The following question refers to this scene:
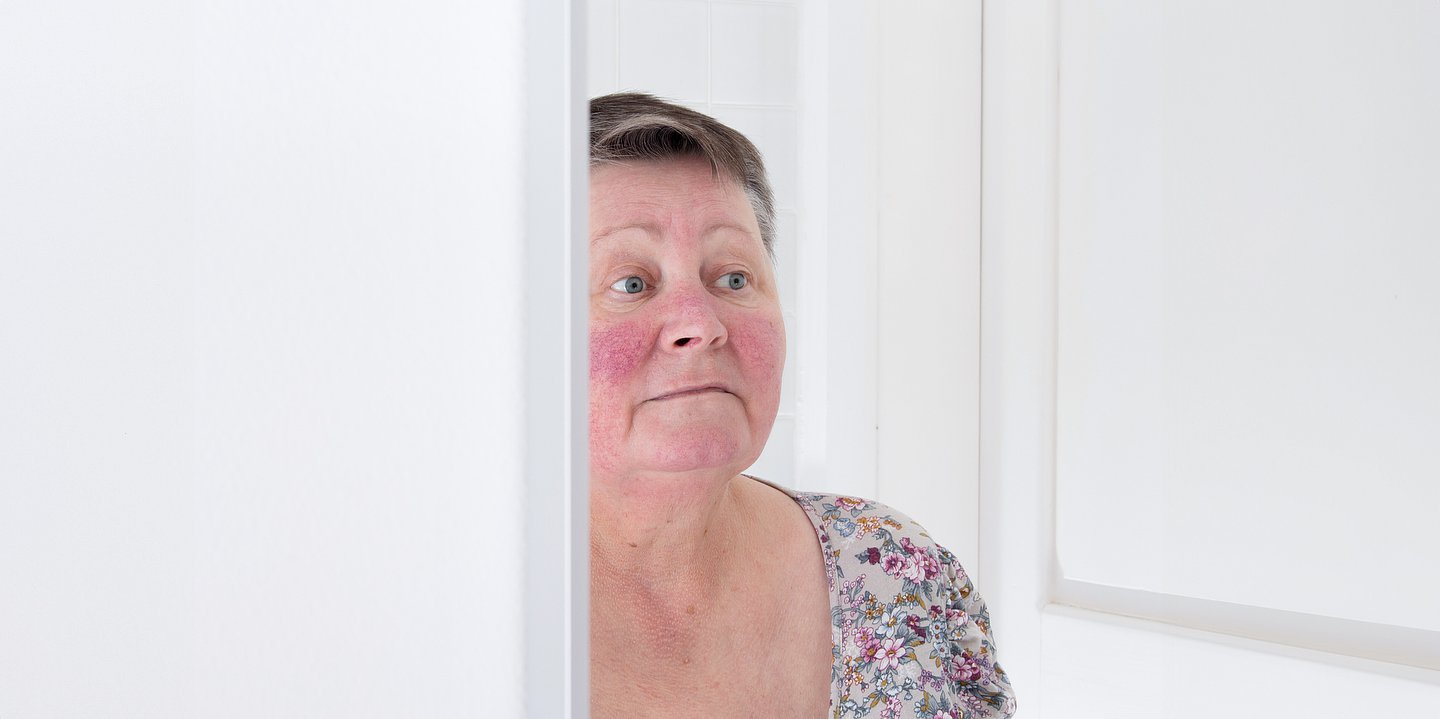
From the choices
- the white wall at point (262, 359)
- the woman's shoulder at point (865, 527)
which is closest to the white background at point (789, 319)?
the white wall at point (262, 359)

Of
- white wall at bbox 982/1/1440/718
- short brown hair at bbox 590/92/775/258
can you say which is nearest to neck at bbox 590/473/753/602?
short brown hair at bbox 590/92/775/258

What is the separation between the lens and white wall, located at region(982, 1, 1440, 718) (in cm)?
86

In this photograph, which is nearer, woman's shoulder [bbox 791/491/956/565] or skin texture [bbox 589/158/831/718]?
skin texture [bbox 589/158/831/718]

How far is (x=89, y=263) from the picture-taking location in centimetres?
28

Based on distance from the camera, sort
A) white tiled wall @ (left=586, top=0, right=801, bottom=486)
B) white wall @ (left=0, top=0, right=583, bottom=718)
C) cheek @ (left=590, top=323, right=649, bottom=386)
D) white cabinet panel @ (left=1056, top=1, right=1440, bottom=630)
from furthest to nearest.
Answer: white tiled wall @ (left=586, top=0, right=801, bottom=486) < white cabinet panel @ (left=1056, top=1, right=1440, bottom=630) < cheek @ (left=590, top=323, right=649, bottom=386) < white wall @ (left=0, top=0, right=583, bottom=718)

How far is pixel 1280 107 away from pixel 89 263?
1088mm

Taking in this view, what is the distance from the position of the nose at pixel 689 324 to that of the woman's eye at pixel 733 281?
3 cm

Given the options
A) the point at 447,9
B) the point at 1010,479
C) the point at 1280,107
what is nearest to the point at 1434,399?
the point at 1280,107

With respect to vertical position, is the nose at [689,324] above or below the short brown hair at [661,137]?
below

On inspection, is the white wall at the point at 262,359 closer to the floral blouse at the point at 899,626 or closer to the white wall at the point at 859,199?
the floral blouse at the point at 899,626

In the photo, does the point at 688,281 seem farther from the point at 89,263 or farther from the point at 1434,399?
the point at 1434,399

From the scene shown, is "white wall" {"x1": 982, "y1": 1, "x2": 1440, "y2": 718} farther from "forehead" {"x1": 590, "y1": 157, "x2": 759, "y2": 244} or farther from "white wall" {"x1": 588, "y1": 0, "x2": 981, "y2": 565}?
"forehead" {"x1": 590, "y1": 157, "x2": 759, "y2": 244}

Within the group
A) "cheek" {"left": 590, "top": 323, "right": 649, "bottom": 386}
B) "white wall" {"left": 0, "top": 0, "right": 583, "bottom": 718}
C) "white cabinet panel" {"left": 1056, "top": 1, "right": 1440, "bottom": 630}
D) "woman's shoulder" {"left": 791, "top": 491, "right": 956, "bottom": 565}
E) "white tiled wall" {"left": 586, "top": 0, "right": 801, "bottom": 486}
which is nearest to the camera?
"white wall" {"left": 0, "top": 0, "right": 583, "bottom": 718}

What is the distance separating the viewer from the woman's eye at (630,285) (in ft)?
1.95
